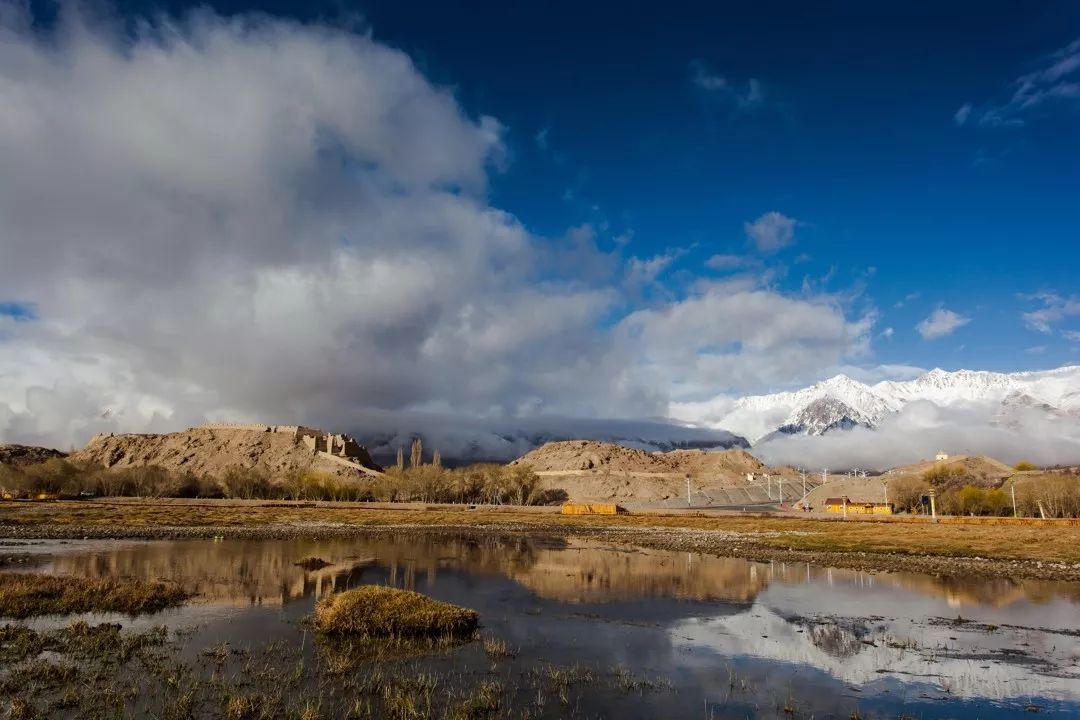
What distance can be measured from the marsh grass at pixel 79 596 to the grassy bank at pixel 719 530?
42410 mm

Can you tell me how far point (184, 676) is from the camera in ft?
63.3

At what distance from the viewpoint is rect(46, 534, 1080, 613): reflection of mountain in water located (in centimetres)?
3809

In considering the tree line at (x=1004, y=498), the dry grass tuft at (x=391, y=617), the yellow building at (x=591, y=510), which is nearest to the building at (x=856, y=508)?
the tree line at (x=1004, y=498)

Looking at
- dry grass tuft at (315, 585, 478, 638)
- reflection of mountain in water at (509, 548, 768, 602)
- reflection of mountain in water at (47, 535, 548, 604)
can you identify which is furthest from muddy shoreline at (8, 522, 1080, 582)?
dry grass tuft at (315, 585, 478, 638)

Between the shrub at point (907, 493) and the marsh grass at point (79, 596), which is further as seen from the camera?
the shrub at point (907, 493)

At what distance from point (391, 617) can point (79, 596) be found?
52.0 ft

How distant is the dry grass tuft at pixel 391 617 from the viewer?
85.1 feet

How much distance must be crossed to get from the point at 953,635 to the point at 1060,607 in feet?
43.7

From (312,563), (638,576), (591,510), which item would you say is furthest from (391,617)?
(591,510)

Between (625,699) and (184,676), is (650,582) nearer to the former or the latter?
(625,699)

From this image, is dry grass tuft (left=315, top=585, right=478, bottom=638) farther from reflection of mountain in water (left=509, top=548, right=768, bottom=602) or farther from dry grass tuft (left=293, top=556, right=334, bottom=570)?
dry grass tuft (left=293, top=556, right=334, bottom=570)

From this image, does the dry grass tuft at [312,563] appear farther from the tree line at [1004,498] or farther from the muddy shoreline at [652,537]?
the tree line at [1004,498]

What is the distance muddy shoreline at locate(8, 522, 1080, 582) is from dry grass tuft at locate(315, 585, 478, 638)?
3694 cm

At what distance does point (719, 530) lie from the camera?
9138 centimetres
